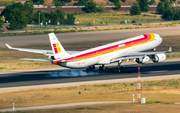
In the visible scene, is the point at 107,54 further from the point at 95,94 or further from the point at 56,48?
the point at 95,94

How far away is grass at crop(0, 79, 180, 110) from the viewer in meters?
39.4

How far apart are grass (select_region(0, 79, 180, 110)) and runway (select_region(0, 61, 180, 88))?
564 cm

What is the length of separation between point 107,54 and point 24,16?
374 feet

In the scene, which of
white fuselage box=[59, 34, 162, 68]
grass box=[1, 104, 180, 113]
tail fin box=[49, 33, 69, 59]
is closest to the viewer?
grass box=[1, 104, 180, 113]

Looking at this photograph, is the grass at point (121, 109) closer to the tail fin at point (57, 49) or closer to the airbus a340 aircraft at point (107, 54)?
the tail fin at point (57, 49)

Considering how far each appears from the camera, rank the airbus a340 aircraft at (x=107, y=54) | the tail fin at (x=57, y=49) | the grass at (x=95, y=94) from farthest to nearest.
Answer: the airbus a340 aircraft at (x=107, y=54)
the tail fin at (x=57, y=49)
the grass at (x=95, y=94)

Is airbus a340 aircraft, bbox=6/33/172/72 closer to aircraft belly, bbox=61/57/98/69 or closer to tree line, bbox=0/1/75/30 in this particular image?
aircraft belly, bbox=61/57/98/69

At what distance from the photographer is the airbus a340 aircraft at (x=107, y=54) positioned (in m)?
51.4

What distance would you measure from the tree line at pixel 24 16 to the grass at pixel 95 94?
11902cm

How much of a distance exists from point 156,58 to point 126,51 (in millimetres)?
5378

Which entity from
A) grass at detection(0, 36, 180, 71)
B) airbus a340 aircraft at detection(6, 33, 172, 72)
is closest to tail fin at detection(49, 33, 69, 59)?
airbus a340 aircraft at detection(6, 33, 172, 72)

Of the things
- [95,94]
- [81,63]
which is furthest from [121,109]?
[81,63]

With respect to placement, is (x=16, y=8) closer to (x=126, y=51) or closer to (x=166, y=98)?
(x=126, y=51)

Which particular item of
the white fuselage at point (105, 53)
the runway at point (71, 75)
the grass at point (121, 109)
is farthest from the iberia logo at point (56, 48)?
the grass at point (121, 109)
